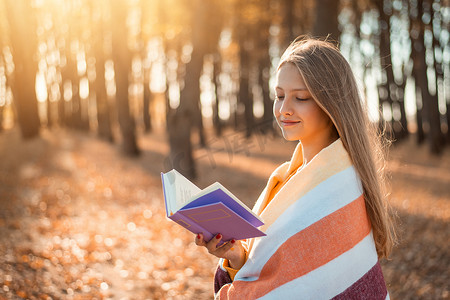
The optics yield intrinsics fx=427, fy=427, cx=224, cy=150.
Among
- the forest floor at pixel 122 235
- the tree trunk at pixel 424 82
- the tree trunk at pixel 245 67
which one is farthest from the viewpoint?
the tree trunk at pixel 245 67

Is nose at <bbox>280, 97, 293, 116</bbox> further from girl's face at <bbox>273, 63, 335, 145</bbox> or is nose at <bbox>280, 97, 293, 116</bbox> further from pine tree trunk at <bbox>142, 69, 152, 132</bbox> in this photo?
pine tree trunk at <bbox>142, 69, 152, 132</bbox>

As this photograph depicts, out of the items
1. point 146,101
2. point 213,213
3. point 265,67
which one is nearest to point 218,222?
point 213,213

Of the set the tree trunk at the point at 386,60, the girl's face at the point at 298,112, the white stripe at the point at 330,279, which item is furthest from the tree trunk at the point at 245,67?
the white stripe at the point at 330,279

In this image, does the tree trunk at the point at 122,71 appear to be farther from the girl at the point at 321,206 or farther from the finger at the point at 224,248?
the girl at the point at 321,206

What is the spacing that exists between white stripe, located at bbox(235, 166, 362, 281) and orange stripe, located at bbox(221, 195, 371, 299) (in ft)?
0.07

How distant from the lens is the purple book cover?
1890 mm

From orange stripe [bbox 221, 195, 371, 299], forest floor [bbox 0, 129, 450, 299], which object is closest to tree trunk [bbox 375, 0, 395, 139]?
forest floor [bbox 0, 129, 450, 299]

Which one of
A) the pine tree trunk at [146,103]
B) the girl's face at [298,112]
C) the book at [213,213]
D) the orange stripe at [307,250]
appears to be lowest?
the pine tree trunk at [146,103]

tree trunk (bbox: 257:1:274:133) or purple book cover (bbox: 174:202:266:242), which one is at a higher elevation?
purple book cover (bbox: 174:202:266:242)

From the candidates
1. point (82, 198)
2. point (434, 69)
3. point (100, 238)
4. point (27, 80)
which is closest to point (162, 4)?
point (27, 80)

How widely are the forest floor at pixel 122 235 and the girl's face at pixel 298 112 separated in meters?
1.00

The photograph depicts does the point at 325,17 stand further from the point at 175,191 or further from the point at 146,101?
the point at 146,101

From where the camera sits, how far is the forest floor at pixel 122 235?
201 inches

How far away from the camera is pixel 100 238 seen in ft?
23.5
